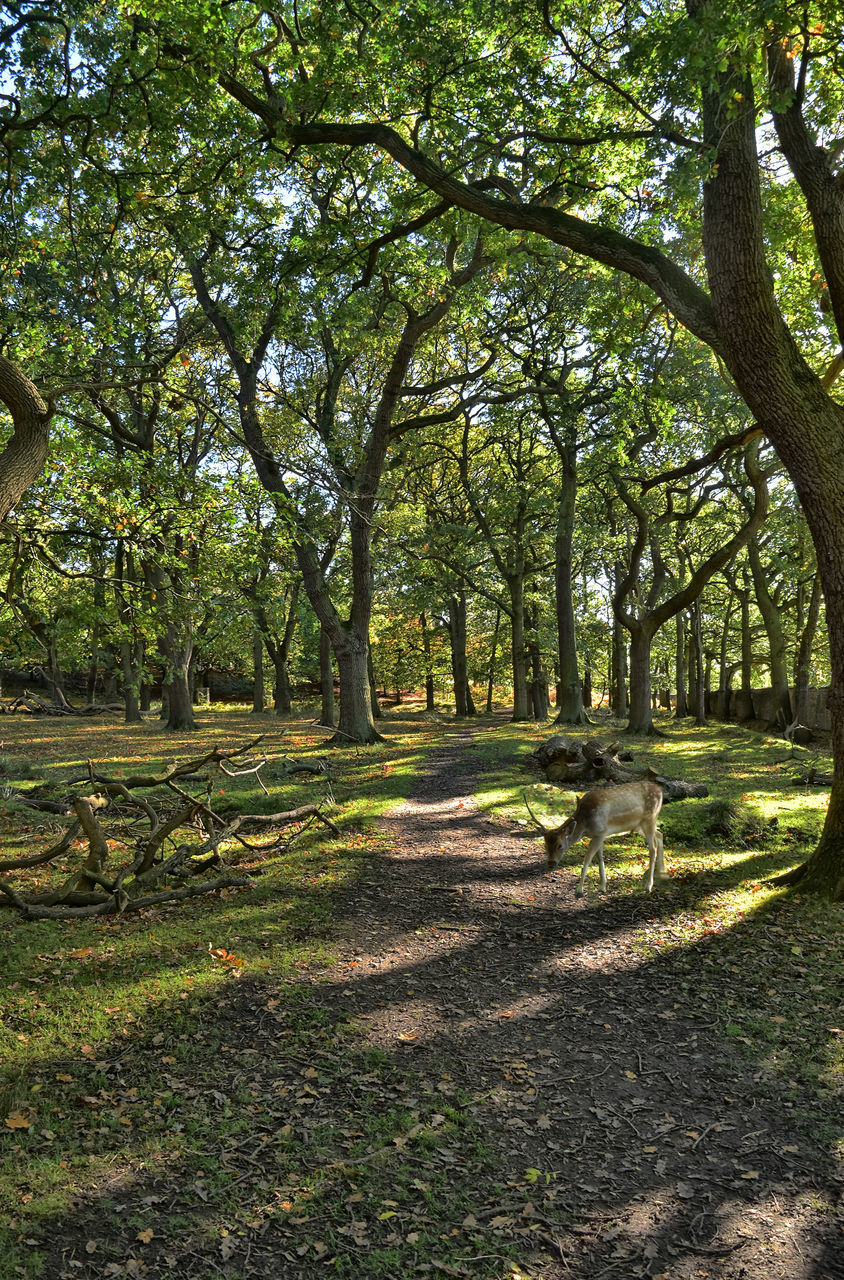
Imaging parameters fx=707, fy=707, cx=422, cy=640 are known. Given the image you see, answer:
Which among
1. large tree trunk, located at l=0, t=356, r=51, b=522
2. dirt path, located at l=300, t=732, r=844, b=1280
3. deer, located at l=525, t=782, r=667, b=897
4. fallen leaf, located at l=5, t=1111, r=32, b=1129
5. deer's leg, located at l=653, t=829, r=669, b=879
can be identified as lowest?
dirt path, located at l=300, t=732, r=844, b=1280

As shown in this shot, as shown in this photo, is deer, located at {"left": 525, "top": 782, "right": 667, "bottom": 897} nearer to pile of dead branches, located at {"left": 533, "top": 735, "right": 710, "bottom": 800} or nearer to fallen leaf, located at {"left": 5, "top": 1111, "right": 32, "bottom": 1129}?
pile of dead branches, located at {"left": 533, "top": 735, "right": 710, "bottom": 800}

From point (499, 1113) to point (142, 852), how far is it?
5.56 meters

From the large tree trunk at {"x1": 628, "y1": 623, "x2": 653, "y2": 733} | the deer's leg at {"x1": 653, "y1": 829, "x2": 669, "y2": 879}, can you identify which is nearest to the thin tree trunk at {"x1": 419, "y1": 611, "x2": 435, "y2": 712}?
the large tree trunk at {"x1": 628, "y1": 623, "x2": 653, "y2": 733}

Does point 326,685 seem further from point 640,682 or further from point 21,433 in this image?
point 21,433

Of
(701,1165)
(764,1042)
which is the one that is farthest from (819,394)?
(701,1165)

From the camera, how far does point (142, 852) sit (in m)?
8.41

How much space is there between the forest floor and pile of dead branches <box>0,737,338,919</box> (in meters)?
2.12

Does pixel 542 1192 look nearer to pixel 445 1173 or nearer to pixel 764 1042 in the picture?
pixel 445 1173

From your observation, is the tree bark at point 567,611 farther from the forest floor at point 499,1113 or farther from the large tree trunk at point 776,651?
the forest floor at point 499,1113

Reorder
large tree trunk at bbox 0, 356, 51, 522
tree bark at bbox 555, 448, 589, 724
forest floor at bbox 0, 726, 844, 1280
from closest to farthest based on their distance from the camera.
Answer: forest floor at bbox 0, 726, 844, 1280 < large tree trunk at bbox 0, 356, 51, 522 < tree bark at bbox 555, 448, 589, 724

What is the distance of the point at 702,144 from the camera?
7.51 metres

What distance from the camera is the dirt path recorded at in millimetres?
3367

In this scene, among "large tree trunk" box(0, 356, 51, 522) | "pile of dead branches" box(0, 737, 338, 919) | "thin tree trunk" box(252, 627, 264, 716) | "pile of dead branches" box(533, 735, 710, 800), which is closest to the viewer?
"large tree trunk" box(0, 356, 51, 522)

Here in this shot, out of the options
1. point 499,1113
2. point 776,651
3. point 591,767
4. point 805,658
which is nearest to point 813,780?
point 591,767
